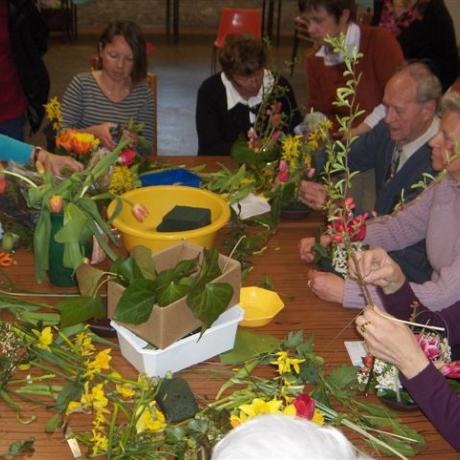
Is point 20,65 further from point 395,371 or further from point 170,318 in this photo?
point 395,371

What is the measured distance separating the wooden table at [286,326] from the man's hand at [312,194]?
0.18 ft

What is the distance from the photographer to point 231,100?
118 inches

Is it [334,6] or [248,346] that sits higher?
[334,6]

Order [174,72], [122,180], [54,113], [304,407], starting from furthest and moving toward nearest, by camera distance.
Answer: [174,72]
[54,113]
[122,180]
[304,407]

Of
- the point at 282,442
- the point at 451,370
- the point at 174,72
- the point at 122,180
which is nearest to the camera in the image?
the point at 282,442

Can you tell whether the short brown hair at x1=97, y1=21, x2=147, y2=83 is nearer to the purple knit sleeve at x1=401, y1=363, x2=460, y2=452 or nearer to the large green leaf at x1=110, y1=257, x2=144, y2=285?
the large green leaf at x1=110, y1=257, x2=144, y2=285

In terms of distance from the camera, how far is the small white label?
1490mm

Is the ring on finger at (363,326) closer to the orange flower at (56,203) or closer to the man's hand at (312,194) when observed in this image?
the orange flower at (56,203)

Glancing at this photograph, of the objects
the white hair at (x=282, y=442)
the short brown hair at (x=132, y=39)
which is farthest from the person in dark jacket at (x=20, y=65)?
the white hair at (x=282, y=442)

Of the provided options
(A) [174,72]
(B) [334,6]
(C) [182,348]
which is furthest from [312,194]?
(A) [174,72]

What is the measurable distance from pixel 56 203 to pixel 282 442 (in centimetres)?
95

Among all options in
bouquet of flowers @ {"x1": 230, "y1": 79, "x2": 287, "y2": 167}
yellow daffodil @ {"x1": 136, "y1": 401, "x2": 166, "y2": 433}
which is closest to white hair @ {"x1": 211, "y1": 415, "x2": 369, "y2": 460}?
yellow daffodil @ {"x1": 136, "y1": 401, "x2": 166, "y2": 433}

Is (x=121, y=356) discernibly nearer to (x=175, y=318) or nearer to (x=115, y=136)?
(x=175, y=318)

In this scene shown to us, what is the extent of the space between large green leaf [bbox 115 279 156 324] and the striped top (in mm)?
1593
